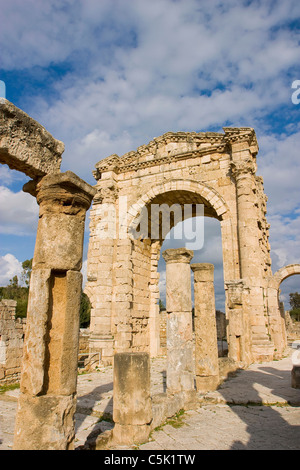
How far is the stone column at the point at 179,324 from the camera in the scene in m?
5.93

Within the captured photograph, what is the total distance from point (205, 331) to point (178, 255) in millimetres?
1907

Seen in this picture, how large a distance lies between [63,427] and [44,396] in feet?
1.13

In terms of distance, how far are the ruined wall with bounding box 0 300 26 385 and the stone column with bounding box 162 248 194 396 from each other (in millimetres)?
6673

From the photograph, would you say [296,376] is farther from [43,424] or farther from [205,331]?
[43,424]

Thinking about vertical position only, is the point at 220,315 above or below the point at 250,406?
above

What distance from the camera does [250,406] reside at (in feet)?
19.0

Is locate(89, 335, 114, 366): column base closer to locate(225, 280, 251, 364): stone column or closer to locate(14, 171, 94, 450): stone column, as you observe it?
locate(225, 280, 251, 364): stone column

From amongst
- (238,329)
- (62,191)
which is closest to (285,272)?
(238,329)

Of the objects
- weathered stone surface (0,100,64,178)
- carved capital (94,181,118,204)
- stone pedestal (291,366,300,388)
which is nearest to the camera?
weathered stone surface (0,100,64,178)

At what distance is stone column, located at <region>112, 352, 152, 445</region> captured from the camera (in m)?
4.19

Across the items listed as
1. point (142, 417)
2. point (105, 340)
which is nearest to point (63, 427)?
point (142, 417)

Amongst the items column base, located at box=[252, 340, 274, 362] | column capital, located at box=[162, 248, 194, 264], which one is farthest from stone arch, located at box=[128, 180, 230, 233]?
column capital, located at box=[162, 248, 194, 264]

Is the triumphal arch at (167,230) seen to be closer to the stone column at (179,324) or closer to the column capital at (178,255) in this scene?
the stone column at (179,324)
